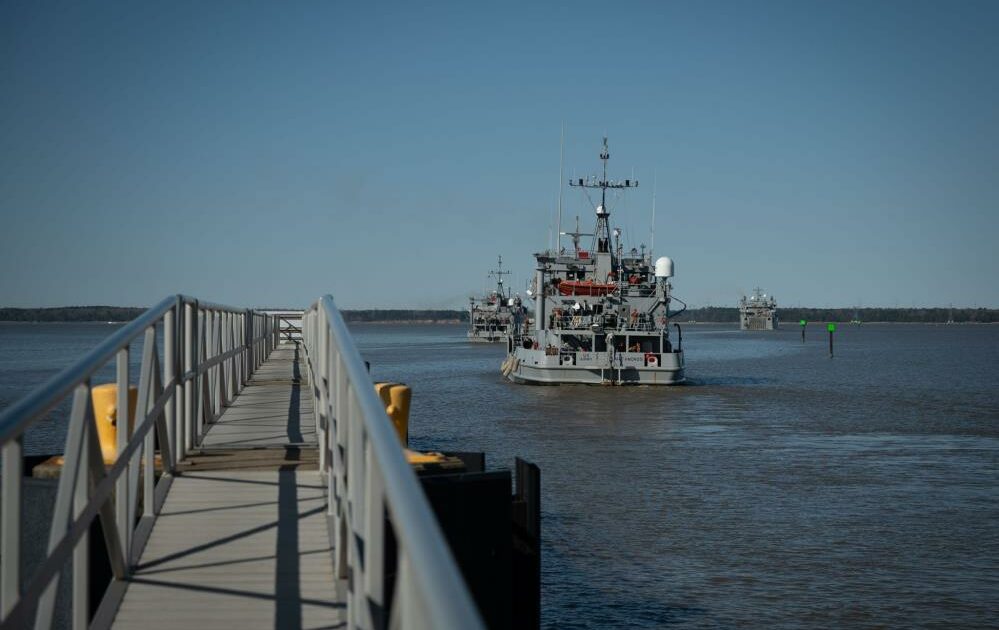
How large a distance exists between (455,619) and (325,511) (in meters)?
5.56

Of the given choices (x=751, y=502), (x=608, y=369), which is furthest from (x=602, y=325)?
(x=751, y=502)

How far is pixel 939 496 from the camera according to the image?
2172 centimetres

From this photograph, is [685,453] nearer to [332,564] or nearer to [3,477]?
[332,564]

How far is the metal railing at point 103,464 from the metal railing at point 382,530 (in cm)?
105

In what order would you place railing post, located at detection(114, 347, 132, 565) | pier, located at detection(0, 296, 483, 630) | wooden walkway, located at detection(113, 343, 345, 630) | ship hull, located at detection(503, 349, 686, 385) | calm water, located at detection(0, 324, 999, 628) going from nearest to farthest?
pier, located at detection(0, 296, 483, 630), wooden walkway, located at detection(113, 343, 345, 630), railing post, located at detection(114, 347, 132, 565), calm water, located at detection(0, 324, 999, 628), ship hull, located at detection(503, 349, 686, 385)

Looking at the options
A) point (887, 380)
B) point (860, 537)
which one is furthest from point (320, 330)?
point (887, 380)

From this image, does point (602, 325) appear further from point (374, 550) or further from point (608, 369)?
point (374, 550)

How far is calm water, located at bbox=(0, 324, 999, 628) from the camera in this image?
13797 millimetres

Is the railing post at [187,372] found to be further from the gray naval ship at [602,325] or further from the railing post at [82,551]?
the gray naval ship at [602,325]

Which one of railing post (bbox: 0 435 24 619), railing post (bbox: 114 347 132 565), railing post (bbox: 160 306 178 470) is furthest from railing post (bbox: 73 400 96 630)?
railing post (bbox: 160 306 178 470)

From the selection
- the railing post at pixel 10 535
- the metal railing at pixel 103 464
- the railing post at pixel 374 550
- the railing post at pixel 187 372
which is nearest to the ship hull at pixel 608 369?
the metal railing at pixel 103 464

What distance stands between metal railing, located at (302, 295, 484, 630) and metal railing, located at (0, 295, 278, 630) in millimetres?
1052

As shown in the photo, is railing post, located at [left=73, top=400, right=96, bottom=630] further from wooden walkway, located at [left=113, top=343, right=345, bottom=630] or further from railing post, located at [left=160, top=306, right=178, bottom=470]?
railing post, located at [left=160, top=306, right=178, bottom=470]

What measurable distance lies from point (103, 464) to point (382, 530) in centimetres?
226
